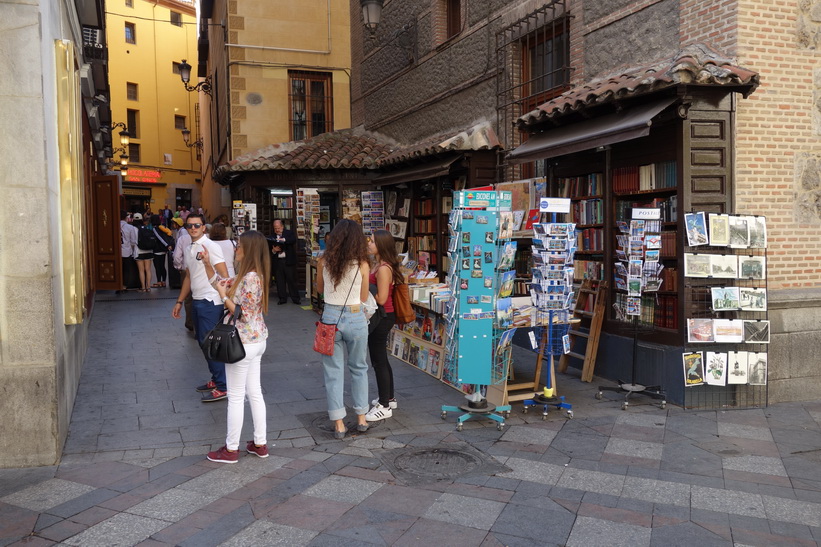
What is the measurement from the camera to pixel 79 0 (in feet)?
29.9

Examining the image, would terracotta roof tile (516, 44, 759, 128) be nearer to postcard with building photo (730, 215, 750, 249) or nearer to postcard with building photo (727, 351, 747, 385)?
postcard with building photo (730, 215, 750, 249)

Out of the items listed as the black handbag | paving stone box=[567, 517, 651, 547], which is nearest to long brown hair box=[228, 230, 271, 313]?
the black handbag

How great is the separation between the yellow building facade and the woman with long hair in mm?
31250

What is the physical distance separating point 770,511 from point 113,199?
1200cm

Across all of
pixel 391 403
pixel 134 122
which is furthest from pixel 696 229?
pixel 134 122

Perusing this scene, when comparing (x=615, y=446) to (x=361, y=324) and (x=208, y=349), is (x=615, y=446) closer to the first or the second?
(x=361, y=324)

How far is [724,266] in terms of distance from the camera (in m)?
6.69

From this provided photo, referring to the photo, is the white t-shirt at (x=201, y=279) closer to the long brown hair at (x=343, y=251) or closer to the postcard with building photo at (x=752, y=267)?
the long brown hair at (x=343, y=251)

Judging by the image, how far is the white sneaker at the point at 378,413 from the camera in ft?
20.3

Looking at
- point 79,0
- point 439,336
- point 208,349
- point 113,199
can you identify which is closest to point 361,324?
point 208,349

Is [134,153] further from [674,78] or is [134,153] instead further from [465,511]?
[465,511]

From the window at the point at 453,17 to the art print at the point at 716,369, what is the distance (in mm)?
8231

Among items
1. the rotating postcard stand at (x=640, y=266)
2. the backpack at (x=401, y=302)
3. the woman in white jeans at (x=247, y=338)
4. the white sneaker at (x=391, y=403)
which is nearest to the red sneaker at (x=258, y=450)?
the woman in white jeans at (x=247, y=338)

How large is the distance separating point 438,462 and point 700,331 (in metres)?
3.18
